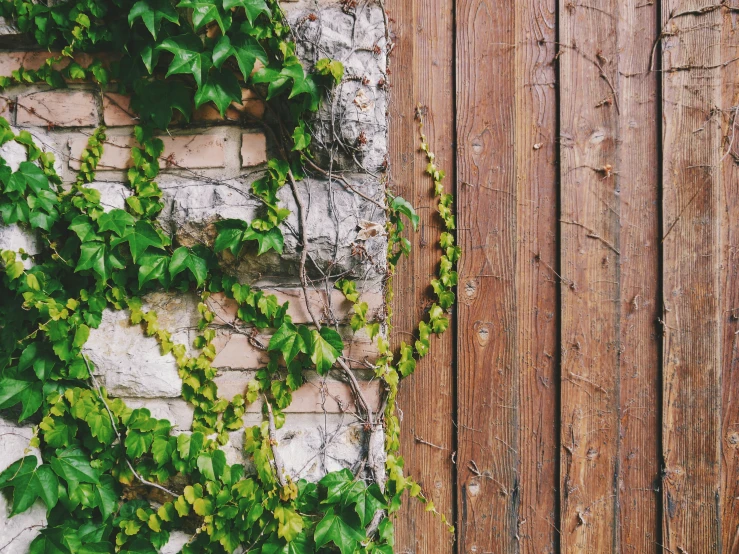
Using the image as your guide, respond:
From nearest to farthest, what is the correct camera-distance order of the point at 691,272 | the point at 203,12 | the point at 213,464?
the point at 203,12 → the point at 213,464 → the point at 691,272

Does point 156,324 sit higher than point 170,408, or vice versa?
point 156,324

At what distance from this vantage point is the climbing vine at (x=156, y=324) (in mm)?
1036

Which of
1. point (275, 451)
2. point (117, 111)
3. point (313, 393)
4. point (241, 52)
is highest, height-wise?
point (241, 52)

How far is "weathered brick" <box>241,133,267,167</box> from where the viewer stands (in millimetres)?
1098

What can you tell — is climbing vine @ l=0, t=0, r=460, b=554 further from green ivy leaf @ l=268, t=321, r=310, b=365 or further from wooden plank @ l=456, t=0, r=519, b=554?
wooden plank @ l=456, t=0, r=519, b=554

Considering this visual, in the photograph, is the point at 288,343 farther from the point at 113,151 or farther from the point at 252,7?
A: the point at 252,7

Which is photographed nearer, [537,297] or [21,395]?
[21,395]

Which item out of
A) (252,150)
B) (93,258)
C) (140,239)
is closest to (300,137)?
(252,150)

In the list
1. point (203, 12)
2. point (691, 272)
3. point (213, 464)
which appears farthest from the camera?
point (691, 272)

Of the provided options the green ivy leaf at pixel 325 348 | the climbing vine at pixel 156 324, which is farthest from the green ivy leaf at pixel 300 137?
the green ivy leaf at pixel 325 348

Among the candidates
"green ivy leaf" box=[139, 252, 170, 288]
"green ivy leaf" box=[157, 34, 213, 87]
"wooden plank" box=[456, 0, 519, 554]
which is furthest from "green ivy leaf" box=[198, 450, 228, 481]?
"green ivy leaf" box=[157, 34, 213, 87]

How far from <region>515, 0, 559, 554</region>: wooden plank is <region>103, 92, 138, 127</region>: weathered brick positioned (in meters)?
1.03

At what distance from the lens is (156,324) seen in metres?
1.11

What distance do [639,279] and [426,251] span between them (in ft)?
1.96
